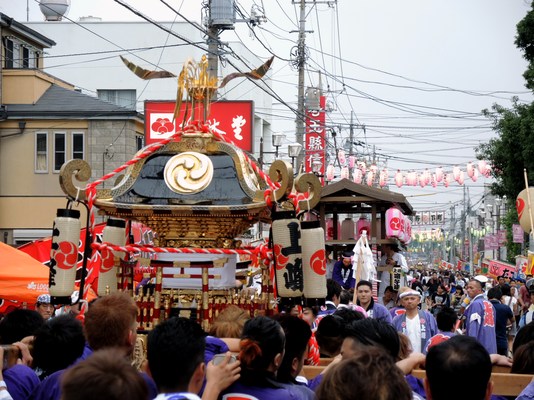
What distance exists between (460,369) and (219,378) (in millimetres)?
1264

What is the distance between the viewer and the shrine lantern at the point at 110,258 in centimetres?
789

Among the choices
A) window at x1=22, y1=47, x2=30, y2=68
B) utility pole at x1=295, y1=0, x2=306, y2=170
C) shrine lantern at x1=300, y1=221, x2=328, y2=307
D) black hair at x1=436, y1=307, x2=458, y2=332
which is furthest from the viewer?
window at x1=22, y1=47, x2=30, y2=68

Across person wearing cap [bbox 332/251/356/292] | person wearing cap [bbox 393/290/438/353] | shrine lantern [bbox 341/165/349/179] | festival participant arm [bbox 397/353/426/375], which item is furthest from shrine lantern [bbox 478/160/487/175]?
festival participant arm [bbox 397/353/426/375]

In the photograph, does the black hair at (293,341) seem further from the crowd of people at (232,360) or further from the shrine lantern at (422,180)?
the shrine lantern at (422,180)

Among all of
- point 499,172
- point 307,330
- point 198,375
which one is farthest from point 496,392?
point 499,172

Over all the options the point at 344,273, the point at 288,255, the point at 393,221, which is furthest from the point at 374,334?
the point at 393,221

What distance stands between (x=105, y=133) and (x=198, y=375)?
20.2m

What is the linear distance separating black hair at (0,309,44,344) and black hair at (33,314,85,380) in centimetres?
86

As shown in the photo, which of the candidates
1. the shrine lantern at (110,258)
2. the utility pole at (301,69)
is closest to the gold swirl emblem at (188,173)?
the shrine lantern at (110,258)

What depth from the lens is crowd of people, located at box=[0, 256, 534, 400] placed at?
2385 millimetres

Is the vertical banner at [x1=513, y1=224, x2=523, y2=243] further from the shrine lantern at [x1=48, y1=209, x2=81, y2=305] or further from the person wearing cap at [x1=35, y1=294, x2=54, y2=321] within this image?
the shrine lantern at [x1=48, y1=209, x2=81, y2=305]

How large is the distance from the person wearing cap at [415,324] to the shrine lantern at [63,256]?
4.03 metres

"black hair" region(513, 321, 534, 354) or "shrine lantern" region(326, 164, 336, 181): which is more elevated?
"shrine lantern" region(326, 164, 336, 181)

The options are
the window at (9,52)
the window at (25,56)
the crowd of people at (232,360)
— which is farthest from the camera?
the window at (25,56)
